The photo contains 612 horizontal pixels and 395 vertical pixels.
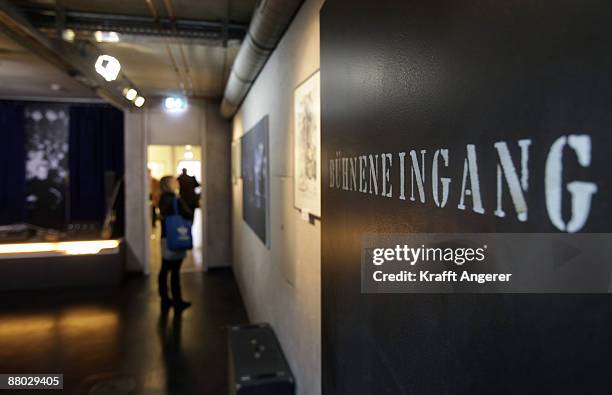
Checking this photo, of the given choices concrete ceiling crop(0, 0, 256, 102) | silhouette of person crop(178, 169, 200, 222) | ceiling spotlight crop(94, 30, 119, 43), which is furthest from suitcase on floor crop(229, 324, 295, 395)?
ceiling spotlight crop(94, 30, 119, 43)

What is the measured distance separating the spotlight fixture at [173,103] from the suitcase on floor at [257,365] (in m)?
4.63

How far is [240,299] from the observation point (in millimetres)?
5613

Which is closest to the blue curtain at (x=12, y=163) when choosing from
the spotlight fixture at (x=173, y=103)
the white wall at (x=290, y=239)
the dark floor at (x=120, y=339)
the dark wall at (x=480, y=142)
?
the dark floor at (x=120, y=339)

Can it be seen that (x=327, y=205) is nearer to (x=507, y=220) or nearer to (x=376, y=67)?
(x=376, y=67)

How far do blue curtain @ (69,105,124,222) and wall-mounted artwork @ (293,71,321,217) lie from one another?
22.8ft

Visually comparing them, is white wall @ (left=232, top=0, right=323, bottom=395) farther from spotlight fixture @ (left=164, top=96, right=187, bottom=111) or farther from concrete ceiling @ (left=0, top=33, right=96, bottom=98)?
spotlight fixture @ (left=164, top=96, right=187, bottom=111)

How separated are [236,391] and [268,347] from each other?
0.52 metres

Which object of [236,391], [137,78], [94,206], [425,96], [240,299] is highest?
[137,78]

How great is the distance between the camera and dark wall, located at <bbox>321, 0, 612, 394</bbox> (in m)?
0.48

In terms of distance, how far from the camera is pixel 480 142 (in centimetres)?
65

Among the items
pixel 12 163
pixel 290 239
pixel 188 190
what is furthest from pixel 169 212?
pixel 12 163

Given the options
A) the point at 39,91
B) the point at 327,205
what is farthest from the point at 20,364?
the point at 39,91

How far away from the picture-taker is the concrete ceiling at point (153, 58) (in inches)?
125

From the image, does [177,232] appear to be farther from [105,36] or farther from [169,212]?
[105,36]
